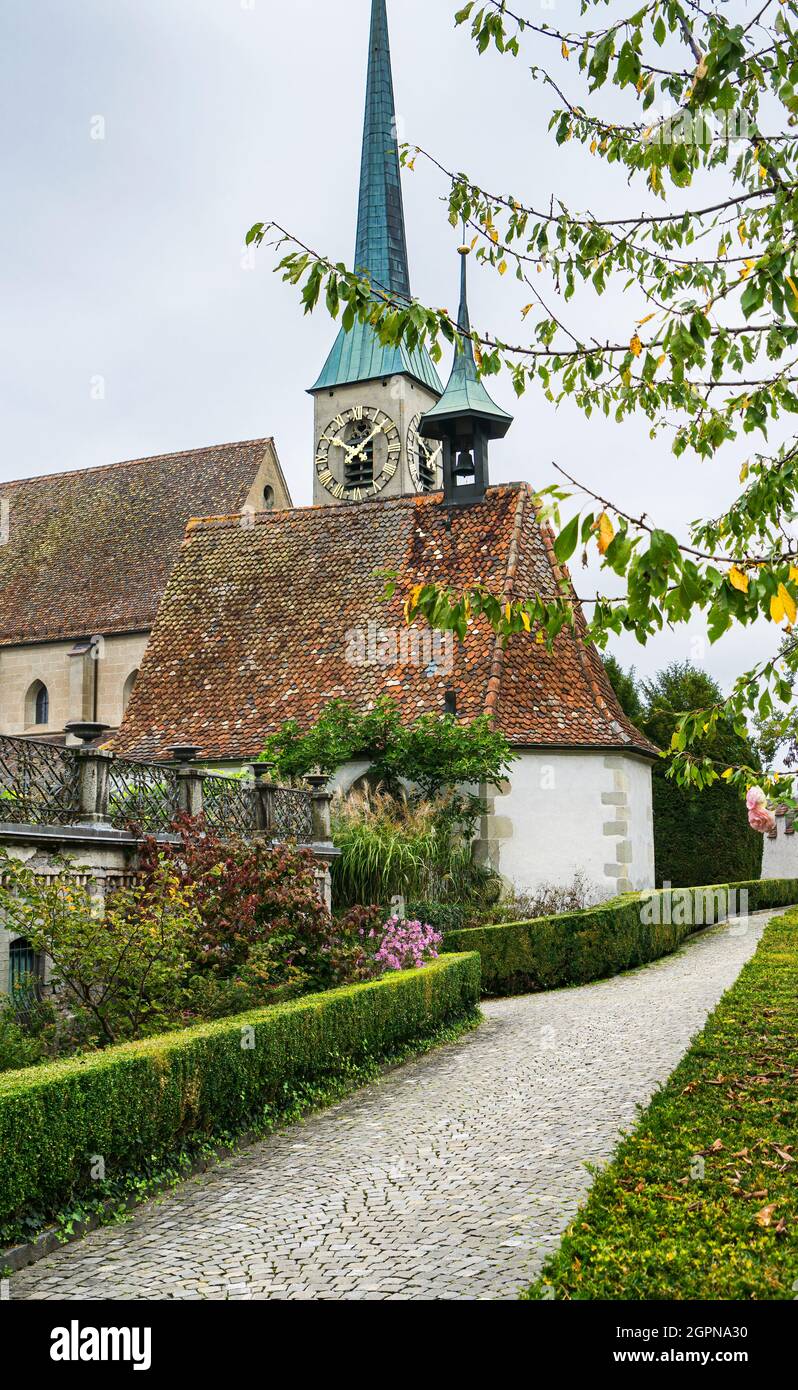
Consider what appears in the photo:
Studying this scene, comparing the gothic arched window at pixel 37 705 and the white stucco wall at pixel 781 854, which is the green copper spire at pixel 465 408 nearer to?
the gothic arched window at pixel 37 705

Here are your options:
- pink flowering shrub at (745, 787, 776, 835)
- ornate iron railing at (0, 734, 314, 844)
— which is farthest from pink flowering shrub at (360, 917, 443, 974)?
pink flowering shrub at (745, 787, 776, 835)

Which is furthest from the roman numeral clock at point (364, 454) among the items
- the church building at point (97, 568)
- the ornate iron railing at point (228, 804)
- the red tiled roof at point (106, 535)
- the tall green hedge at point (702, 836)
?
the ornate iron railing at point (228, 804)

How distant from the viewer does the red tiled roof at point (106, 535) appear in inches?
1198

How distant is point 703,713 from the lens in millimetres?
5973

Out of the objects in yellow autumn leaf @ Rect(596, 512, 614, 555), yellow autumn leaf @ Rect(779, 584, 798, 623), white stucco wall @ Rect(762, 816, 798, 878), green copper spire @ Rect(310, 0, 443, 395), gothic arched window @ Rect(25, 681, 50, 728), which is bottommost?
white stucco wall @ Rect(762, 816, 798, 878)

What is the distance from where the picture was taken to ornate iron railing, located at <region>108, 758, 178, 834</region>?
39.0 ft

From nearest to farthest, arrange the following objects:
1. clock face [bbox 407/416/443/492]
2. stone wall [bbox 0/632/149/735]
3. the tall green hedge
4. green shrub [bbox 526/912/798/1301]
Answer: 1. green shrub [bbox 526/912/798/1301]
2. stone wall [bbox 0/632/149/735]
3. the tall green hedge
4. clock face [bbox 407/416/443/492]

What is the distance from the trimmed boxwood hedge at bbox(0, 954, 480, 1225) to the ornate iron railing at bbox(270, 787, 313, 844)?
14.5 ft

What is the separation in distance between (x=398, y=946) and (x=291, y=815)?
3.23 metres

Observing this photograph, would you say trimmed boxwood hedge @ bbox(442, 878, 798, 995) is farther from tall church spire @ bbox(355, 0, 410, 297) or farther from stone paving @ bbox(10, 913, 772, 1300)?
tall church spire @ bbox(355, 0, 410, 297)

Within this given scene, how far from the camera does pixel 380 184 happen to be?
41.6 metres

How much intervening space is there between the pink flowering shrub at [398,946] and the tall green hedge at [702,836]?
796 inches
